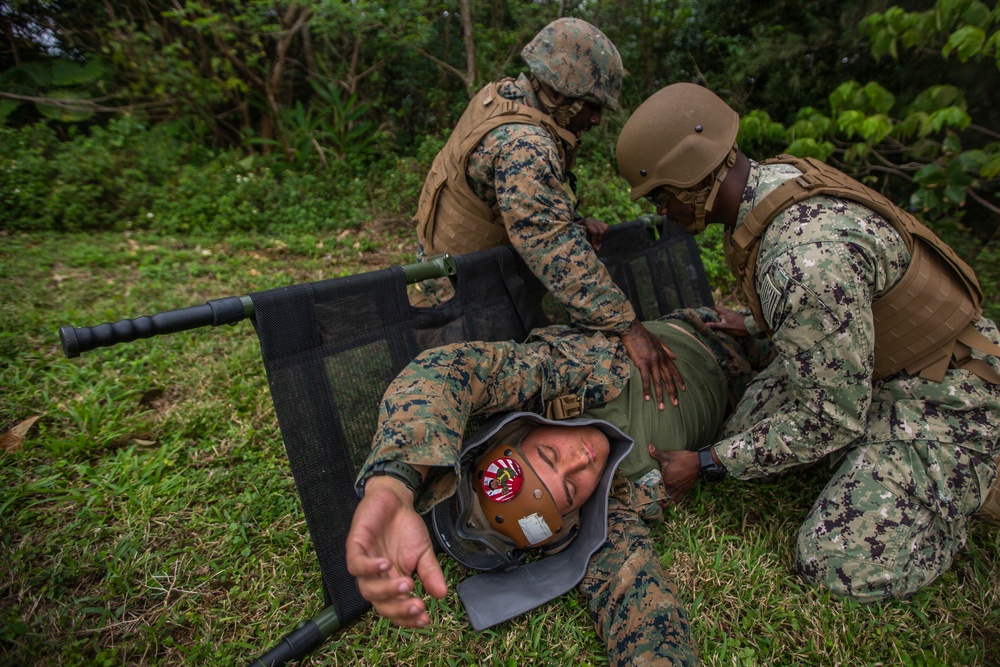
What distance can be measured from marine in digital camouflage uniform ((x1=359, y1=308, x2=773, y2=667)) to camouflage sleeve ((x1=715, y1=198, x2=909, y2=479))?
1.53ft

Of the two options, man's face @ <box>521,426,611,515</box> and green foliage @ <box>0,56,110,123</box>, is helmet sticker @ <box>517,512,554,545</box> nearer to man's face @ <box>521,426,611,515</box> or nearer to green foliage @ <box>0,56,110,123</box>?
man's face @ <box>521,426,611,515</box>

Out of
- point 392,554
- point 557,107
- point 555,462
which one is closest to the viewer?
point 392,554

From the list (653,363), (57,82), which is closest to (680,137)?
(653,363)

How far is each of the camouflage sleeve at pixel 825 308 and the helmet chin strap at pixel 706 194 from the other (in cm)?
24

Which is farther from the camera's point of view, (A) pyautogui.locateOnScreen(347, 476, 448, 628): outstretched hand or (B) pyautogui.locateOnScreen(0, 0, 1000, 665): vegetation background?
(B) pyautogui.locateOnScreen(0, 0, 1000, 665): vegetation background

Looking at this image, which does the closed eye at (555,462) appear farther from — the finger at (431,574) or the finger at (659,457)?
the finger at (431,574)

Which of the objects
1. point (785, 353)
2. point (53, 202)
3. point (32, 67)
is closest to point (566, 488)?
point (785, 353)

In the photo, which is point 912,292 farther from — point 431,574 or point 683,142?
point 431,574

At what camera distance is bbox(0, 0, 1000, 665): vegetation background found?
201cm

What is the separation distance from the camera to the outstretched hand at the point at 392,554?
4.22 feet

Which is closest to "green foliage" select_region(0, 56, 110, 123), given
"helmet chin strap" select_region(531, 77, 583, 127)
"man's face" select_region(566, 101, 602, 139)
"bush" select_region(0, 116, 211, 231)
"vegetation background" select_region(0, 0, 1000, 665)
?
"vegetation background" select_region(0, 0, 1000, 665)

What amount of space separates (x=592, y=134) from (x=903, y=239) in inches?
185

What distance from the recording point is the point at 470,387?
1.98 m

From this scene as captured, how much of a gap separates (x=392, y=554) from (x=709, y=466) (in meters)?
1.40
